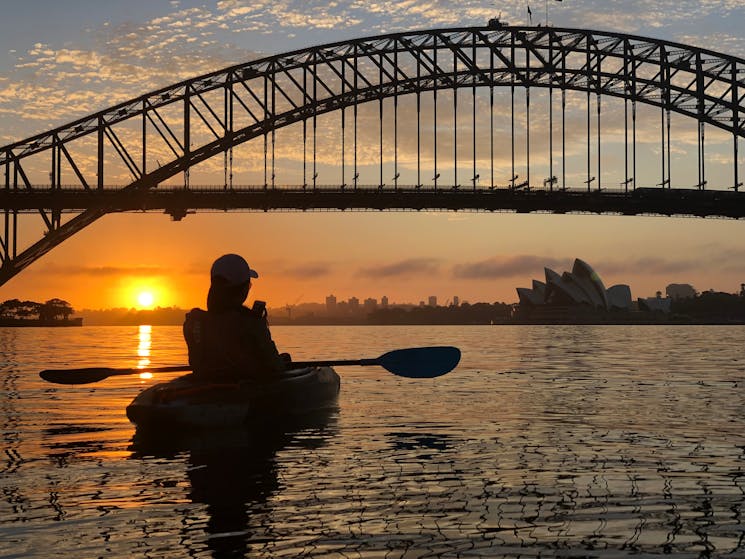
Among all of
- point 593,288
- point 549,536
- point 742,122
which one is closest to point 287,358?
point 549,536

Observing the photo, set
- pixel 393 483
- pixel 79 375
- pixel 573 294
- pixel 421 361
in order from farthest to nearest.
A: pixel 573 294 < pixel 421 361 < pixel 79 375 < pixel 393 483

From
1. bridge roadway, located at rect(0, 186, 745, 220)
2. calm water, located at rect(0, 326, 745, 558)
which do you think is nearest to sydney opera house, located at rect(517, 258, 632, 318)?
bridge roadway, located at rect(0, 186, 745, 220)

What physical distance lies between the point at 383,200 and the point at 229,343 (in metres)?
47.9

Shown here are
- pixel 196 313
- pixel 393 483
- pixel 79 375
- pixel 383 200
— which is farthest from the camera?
pixel 383 200

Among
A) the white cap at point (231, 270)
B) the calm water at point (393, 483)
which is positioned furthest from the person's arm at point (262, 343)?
the calm water at point (393, 483)

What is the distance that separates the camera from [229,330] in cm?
1255

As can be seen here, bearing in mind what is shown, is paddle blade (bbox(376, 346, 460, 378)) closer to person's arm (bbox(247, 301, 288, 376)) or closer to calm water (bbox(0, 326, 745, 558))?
calm water (bbox(0, 326, 745, 558))

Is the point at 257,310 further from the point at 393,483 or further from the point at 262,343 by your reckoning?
the point at 393,483

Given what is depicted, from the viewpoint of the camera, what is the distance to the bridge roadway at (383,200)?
182ft

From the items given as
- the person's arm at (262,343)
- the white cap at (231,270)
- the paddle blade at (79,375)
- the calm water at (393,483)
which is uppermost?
the white cap at (231,270)

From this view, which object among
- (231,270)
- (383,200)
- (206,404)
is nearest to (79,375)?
(206,404)

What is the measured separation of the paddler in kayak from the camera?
40.8ft

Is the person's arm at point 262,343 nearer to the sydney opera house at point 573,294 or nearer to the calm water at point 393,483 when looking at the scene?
the calm water at point 393,483

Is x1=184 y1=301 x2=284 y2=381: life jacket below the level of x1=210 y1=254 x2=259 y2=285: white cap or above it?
below
